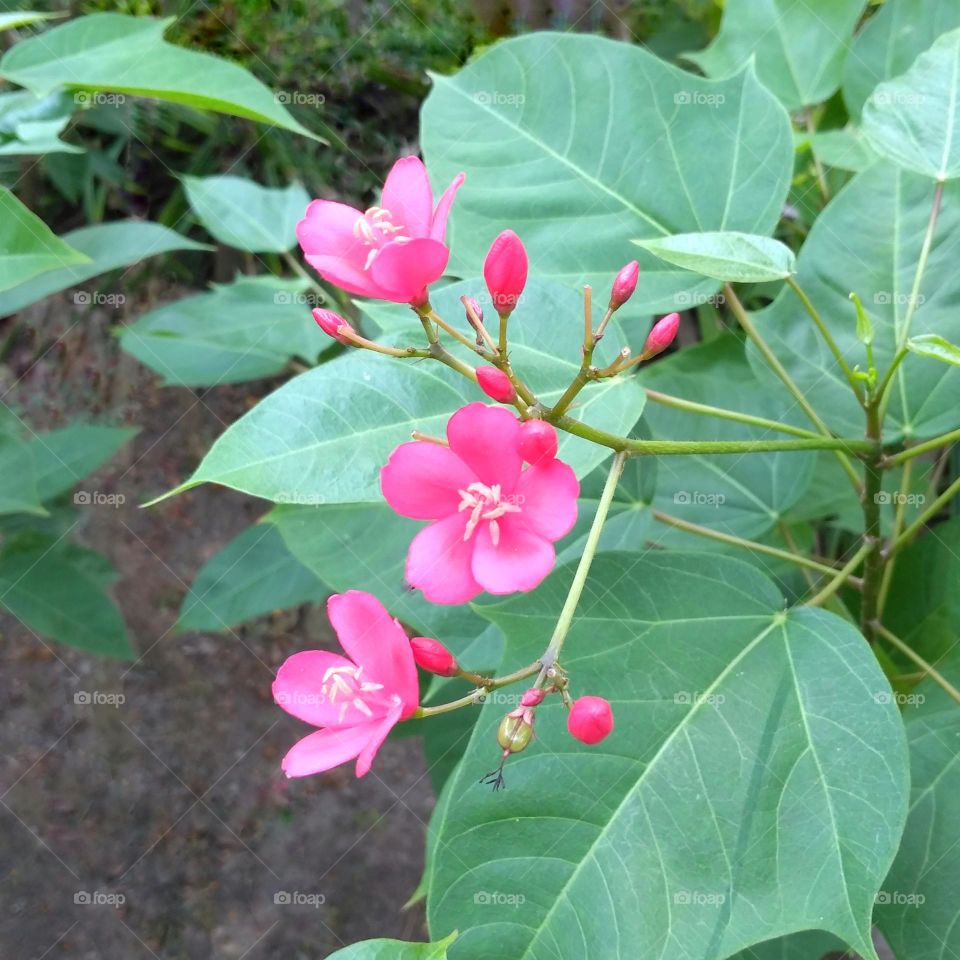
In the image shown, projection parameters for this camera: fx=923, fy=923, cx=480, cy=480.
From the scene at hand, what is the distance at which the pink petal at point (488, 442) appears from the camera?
2.30 feet

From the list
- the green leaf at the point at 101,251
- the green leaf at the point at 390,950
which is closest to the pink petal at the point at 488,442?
the green leaf at the point at 390,950

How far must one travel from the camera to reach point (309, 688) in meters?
0.83

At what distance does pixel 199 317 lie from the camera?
1687mm

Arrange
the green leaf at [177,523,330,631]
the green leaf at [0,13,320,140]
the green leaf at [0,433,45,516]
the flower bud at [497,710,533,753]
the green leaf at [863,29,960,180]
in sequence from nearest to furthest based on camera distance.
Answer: the flower bud at [497,710,533,753], the green leaf at [863,29,960,180], the green leaf at [0,13,320,140], the green leaf at [0,433,45,516], the green leaf at [177,523,330,631]

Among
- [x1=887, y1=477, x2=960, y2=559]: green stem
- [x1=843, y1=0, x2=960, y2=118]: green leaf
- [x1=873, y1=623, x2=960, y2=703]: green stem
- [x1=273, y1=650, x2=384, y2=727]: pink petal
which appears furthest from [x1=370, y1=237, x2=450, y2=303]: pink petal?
[x1=843, y1=0, x2=960, y2=118]: green leaf

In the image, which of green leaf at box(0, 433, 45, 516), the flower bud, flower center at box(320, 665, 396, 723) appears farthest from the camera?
green leaf at box(0, 433, 45, 516)

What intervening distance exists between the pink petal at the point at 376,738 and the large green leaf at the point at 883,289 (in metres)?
0.62

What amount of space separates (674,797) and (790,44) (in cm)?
113

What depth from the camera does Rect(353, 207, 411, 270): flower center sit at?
32.2 inches

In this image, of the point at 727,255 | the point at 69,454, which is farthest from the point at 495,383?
the point at 69,454

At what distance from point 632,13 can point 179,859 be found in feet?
7.93

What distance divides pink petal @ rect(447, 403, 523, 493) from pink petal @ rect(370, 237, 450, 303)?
0.40 ft

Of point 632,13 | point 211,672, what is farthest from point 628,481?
point 211,672

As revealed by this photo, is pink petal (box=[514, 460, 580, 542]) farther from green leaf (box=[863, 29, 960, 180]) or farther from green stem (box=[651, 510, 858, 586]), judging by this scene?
green leaf (box=[863, 29, 960, 180])
